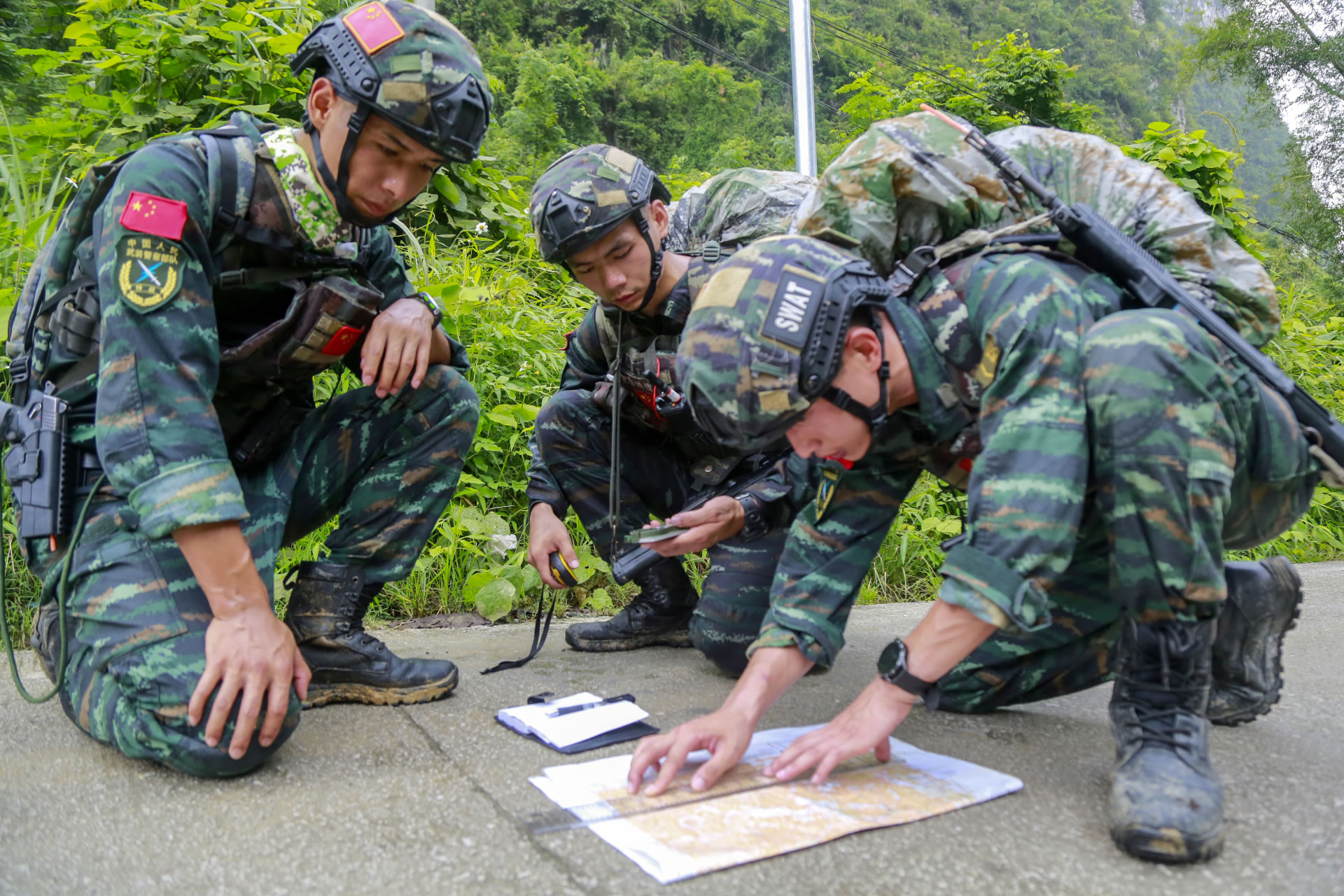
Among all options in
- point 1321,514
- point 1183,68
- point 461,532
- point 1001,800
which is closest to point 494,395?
point 461,532

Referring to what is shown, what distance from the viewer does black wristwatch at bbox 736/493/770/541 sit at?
8.00ft

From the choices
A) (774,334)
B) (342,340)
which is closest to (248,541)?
(342,340)

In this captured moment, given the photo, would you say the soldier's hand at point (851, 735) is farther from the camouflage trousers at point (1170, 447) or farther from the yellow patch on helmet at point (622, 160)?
the yellow patch on helmet at point (622, 160)

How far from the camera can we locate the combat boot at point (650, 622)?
2.71 m

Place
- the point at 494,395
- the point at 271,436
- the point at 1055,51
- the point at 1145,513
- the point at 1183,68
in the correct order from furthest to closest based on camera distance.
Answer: the point at 1183,68
the point at 1055,51
the point at 494,395
the point at 271,436
the point at 1145,513

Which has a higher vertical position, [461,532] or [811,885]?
[811,885]

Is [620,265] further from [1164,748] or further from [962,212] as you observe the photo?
[1164,748]

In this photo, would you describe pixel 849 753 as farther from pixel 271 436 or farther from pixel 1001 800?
pixel 271 436

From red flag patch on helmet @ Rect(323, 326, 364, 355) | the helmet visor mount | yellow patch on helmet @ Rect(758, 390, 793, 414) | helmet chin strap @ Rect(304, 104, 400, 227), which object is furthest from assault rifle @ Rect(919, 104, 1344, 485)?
red flag patch on helmet @ Rect(323, 326, 364, 355)

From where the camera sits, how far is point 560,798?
1.54 meters

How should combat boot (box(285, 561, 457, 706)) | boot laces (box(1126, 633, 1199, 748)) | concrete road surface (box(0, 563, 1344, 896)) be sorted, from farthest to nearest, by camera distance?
combat boot (box(285, 561, 457, 706))
boot laces (box(1126, 633, 1199, 748))
concrete road surface (box(0, 563, 1344, 896))

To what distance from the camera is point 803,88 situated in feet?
17.7

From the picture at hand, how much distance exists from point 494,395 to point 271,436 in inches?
66.5

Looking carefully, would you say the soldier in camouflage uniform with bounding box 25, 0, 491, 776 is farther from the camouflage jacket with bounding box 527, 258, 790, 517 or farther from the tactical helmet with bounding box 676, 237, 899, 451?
the tactical helmet with bounding box 676, 237, 899, 451
